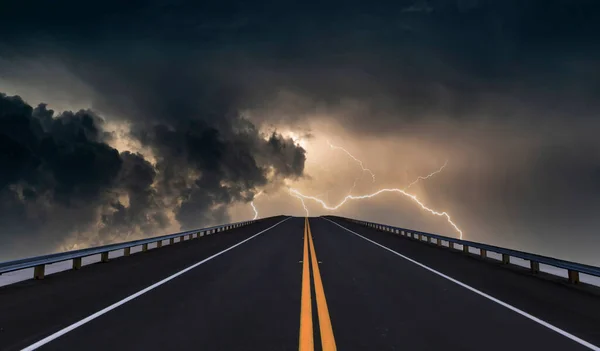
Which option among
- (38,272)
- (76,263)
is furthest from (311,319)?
(76,263)

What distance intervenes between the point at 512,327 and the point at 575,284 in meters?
6.57

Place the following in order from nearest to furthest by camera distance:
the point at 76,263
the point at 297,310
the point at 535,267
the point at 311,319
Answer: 1. the point at 311,319
2. the point at 297,310
3. the point at 535,267
4. the point at 76,263

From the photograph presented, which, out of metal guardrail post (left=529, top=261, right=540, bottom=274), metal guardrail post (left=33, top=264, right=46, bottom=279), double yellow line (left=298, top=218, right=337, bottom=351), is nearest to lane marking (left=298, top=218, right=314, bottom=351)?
double yellow line (left=298, top=218, right=337, bottom=351)

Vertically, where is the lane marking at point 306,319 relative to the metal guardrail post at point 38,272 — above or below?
below

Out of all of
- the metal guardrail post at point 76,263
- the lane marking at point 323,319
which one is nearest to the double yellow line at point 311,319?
the lane marking at point 323,319

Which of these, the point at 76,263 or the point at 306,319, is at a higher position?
the point at 76,263

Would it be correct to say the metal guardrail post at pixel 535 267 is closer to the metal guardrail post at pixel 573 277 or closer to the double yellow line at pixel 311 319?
the metal guardrail post at pixel 573 277

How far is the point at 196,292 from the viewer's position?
9609mm

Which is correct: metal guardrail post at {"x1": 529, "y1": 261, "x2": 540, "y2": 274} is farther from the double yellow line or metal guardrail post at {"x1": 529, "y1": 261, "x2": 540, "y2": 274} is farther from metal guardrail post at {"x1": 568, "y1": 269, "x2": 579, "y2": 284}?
the double yellow line

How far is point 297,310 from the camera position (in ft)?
25.5

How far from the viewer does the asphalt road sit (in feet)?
19.8

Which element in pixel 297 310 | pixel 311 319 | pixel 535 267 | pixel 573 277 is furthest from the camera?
pixel 535 267

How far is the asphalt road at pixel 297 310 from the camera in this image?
19.8ft

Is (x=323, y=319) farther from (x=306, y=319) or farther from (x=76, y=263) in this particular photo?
(x=76, y=263)
